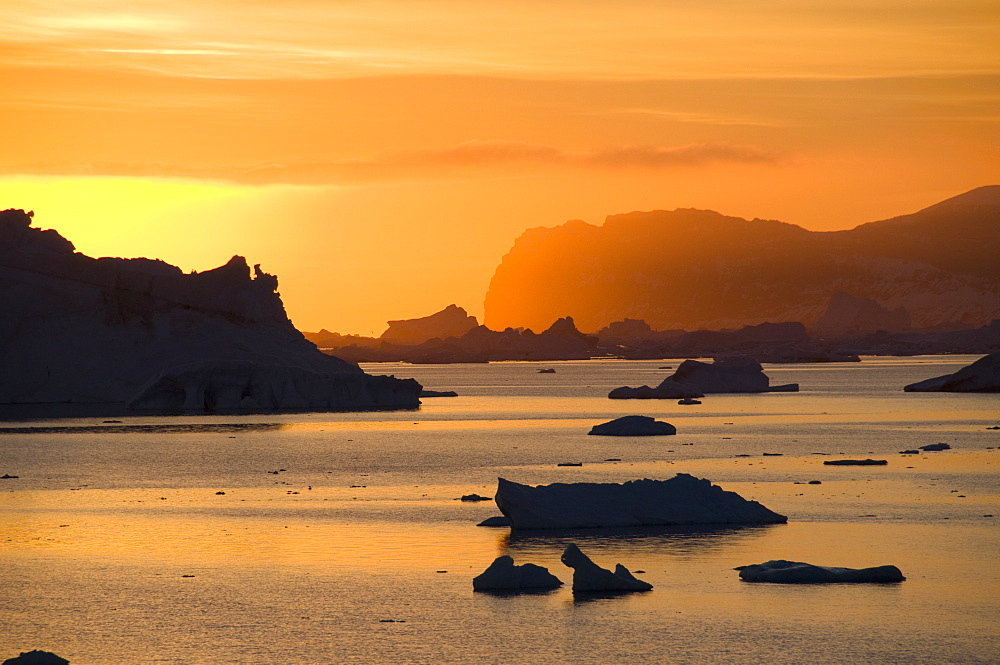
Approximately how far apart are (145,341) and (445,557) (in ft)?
193

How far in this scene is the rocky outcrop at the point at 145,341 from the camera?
76.5 m

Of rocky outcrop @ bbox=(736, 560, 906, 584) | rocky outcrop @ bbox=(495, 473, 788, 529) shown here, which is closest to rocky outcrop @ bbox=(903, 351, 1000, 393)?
rocky outcrop @ bbox=(495, 473, 788, 529)

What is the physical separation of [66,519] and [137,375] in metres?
49.1

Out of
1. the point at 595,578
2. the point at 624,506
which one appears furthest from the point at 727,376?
the point at 595,578

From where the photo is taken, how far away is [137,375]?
259 ft

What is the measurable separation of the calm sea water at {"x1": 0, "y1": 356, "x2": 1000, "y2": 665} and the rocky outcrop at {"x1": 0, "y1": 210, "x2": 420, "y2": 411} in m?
24.3

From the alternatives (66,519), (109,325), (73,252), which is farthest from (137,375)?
(66,519)

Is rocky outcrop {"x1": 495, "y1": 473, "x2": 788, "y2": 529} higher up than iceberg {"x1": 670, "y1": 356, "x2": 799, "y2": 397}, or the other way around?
iceberg {"x1": 670, "y1": 356, "x2": 799, "y2": 397}

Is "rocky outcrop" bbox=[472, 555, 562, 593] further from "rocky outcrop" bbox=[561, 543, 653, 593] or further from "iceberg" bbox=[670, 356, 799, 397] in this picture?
"iceberg" bbox=[670, 356, 799, 397]

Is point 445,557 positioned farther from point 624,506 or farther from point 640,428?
point 640,428

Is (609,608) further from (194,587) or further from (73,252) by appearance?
(73,252)

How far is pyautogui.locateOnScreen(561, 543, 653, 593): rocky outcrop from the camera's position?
2041 cm

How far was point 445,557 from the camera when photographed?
2430 centimetres

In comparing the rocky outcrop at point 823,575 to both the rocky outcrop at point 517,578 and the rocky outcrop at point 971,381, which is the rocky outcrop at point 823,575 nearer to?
the rocky outcrop at point 517,578
